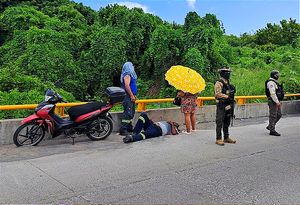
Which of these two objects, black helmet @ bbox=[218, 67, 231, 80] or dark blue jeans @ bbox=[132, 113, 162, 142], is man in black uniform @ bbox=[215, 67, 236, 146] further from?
dark blue jeans @ bbox=[132, 113, 162, 142]

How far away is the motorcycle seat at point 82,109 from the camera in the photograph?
712 cm

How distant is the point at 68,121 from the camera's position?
23.3ft

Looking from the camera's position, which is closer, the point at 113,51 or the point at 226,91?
the point at 226,91

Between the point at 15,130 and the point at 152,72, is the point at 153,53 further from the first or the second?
the point at 15,130

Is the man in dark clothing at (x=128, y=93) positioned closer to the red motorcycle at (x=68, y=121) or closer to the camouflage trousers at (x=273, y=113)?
the red motorcycle at (x=68, y=121)

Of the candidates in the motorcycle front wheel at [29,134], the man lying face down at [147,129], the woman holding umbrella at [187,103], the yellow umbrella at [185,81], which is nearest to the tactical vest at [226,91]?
the yellow umbrella at [185,81]

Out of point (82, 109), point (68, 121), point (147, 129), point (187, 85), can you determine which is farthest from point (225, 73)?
point (68, 121)

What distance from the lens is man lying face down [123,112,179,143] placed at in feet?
24.5

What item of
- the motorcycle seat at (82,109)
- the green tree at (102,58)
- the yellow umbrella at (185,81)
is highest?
the green tree at (102,58)

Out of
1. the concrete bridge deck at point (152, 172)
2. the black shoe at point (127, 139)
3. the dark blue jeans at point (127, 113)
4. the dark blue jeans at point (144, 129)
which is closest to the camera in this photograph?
the concrete bridge deck at point (152, 172)

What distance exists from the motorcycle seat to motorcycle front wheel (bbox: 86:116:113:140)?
10.5 inches

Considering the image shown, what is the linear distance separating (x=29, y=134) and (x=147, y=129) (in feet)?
8.56

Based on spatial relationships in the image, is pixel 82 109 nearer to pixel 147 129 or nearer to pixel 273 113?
pixel 147 129

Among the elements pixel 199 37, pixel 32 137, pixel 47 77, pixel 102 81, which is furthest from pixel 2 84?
pixel 199 37
